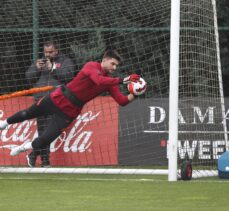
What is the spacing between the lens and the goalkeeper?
13.8 meters

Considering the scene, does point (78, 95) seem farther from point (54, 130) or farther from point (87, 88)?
point (54, 130)

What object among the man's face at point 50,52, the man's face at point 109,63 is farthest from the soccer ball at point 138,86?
the man's face at point 50,52

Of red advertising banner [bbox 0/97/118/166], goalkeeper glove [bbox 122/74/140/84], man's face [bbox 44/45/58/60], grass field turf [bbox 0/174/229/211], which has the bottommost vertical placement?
grass field turf [bbox 0/174/229/211]

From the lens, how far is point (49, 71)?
53.5 ft

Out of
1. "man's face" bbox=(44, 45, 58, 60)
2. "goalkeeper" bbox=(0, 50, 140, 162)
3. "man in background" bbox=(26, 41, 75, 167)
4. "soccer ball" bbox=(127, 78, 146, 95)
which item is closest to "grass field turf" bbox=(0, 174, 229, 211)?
"goalkeeper" bbox=(0, 50, 140, 162)

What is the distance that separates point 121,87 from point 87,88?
3.48 metres

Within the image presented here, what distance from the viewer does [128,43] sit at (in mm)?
17328

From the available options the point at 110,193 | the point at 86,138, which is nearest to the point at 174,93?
the point at 110,193

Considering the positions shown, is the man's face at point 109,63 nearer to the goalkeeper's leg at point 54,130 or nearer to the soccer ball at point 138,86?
the soccer ball at point 138,86

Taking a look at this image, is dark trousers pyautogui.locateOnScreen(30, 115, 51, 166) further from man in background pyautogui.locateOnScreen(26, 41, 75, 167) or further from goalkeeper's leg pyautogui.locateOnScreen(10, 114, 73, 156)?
goalkeeper's leg pyautogui.locateOnScreen(10, 114, 73, 156)

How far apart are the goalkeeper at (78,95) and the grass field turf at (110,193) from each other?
2.81 ft

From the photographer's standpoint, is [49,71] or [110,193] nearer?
[110,193]

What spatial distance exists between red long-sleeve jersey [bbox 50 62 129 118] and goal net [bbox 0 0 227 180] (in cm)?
138

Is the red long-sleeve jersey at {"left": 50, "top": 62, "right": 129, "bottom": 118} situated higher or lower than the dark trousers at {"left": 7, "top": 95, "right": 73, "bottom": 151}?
higher
